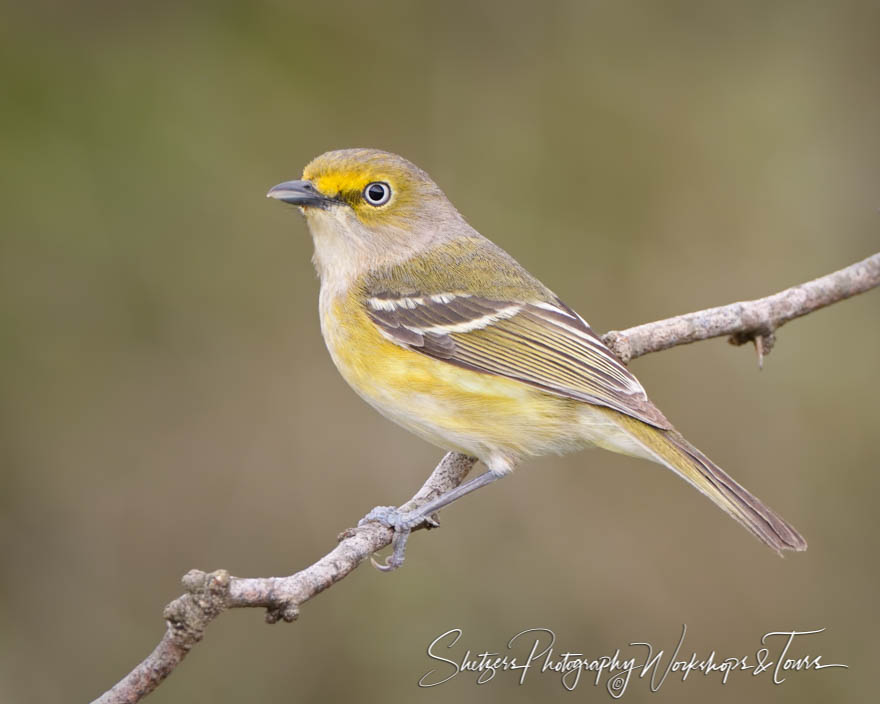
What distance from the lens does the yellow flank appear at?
4.14 metres

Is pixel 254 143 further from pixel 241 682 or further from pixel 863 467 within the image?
pixel 863 467

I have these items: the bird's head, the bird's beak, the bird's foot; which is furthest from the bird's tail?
the bird's beak

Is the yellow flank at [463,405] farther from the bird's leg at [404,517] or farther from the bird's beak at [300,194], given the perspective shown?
the bird's beak at [300,194]

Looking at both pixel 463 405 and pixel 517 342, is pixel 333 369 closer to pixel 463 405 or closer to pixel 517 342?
pixel 517 342

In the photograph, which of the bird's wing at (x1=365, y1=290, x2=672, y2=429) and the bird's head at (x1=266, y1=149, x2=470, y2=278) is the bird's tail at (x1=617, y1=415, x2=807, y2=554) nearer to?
the bird's wing at (x1=365, y1=290, x2=672, y2=429)

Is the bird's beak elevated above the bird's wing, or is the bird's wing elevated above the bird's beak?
the bird's beak

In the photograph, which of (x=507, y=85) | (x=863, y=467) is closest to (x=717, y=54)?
(x=507, y=85)

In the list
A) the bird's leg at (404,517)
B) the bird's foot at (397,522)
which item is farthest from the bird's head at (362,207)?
the bird's foot at (397,522)

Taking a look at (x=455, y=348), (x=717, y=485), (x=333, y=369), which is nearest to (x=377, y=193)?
(x=455, y=348)

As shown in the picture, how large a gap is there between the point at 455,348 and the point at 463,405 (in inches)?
13.2

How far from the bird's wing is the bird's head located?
A: 31 centimetres

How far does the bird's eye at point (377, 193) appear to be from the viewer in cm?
476

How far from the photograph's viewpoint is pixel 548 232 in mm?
7176

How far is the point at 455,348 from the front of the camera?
14.4 ft
